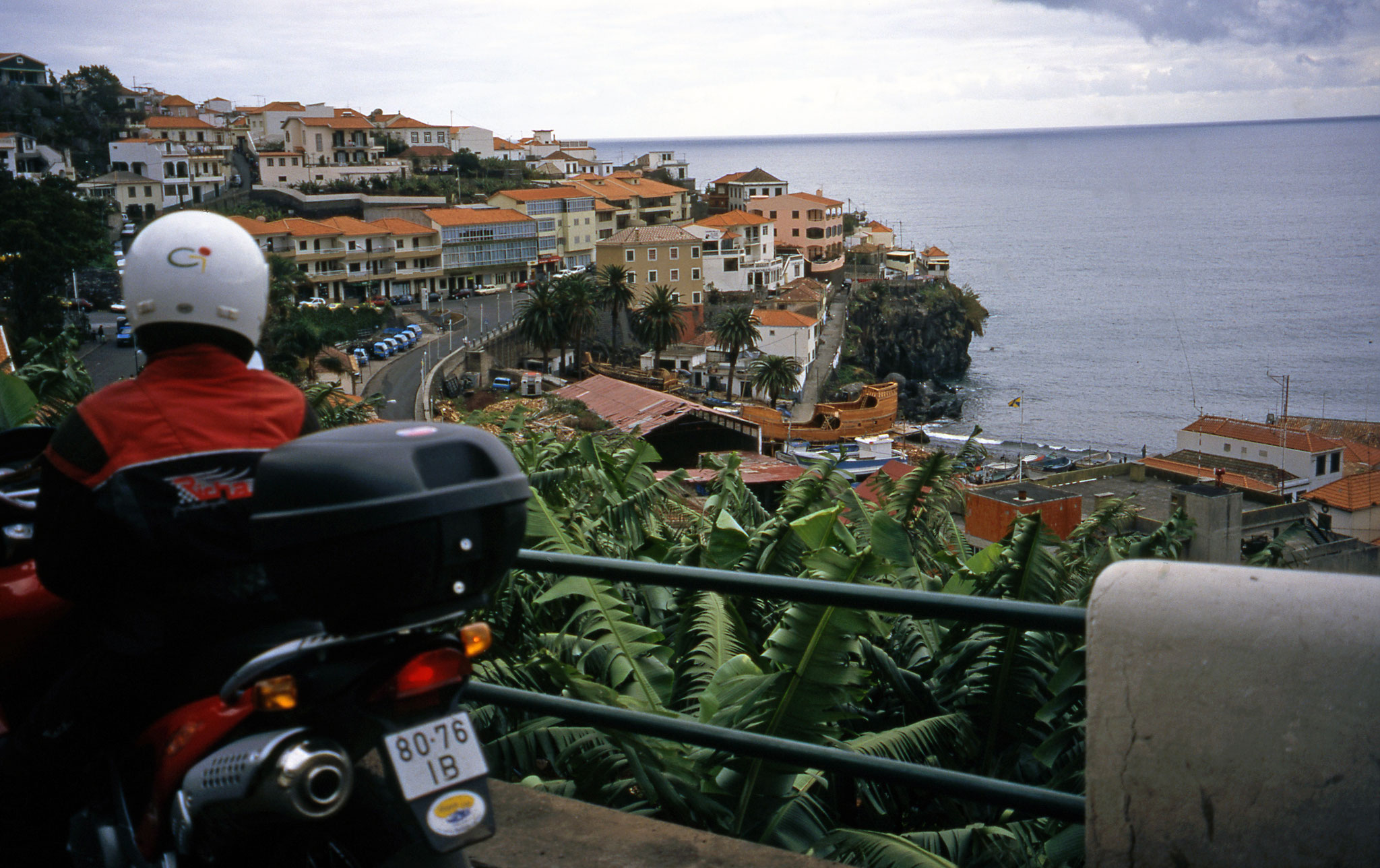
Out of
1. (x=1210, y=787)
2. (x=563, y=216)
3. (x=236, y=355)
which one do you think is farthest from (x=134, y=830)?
(x=563, y=216)

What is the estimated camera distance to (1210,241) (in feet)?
258

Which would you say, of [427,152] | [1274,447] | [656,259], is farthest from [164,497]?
[427,152]

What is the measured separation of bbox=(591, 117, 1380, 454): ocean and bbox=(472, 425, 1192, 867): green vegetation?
3472 centimetres

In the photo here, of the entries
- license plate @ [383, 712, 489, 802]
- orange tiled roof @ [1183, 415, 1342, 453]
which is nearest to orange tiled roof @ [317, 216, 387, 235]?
orange tiled roof @ [1183, 415, 1342, 453]

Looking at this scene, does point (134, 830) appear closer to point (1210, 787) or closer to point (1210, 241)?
point (1210, 787)

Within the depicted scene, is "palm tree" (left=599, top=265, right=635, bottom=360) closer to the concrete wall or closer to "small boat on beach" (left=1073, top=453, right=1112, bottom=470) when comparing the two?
"small boat on beach" (left=1073, top=453, right=1112, bottom=470)

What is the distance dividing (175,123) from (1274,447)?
245 feet

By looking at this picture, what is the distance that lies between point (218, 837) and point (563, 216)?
243 ft

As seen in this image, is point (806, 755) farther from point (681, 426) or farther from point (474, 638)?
point (681, 426)

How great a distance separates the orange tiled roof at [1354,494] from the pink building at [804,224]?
60647 mm

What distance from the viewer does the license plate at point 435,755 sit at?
1667 mm

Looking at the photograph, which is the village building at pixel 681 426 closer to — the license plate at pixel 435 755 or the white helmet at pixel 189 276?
the white helmet at pixel 189 276

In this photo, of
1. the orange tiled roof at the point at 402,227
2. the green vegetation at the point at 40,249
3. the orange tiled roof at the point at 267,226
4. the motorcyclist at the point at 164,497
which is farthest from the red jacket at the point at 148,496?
the orange tiled roof at the point at 402,227

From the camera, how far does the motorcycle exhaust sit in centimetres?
166
